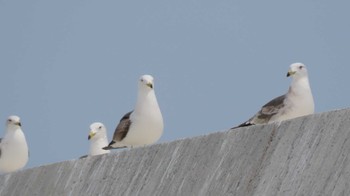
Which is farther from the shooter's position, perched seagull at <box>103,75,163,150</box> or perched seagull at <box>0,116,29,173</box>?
perched seagull at <box>0,116,29,173</box>

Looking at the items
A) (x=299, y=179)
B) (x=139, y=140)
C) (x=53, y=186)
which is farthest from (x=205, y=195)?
(x=139, y=140)

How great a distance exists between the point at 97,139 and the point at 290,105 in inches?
133

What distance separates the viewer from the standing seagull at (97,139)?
13.0m

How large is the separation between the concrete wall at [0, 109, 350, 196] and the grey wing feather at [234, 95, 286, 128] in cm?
172

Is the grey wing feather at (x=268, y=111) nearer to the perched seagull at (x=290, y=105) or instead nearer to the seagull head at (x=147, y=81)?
the perched seagull at (x=290, y=105)

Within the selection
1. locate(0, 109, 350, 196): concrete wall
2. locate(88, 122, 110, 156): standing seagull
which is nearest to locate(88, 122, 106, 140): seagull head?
locate(88, 122, 110, 156): standing seagull

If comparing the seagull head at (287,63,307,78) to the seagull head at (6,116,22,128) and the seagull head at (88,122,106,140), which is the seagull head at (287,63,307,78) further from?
the seagull head at (6,116,22,128)

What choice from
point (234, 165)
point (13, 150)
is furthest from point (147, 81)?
point (234, 165)

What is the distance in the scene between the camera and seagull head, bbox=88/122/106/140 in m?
13.0

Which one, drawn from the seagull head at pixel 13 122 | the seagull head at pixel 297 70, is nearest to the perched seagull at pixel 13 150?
the seagull head at pixel 13 122

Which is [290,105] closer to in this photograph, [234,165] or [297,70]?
[297,70]

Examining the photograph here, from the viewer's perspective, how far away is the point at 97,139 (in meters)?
13.1

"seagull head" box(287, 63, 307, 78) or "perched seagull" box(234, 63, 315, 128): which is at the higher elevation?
"seagull head" box(287, 63, 307, 78)

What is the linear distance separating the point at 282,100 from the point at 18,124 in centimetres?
443
